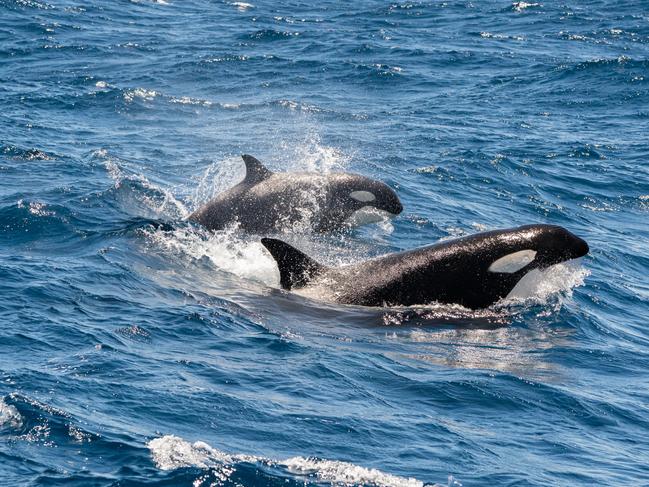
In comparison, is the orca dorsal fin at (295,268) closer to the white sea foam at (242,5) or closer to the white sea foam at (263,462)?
the white sea foam at (263,462)

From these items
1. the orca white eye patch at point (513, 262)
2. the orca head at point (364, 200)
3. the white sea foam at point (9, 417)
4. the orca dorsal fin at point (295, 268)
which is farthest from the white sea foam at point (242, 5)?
the white sea foam at point (9, 417)

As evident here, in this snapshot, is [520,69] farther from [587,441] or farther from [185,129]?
[587,441]

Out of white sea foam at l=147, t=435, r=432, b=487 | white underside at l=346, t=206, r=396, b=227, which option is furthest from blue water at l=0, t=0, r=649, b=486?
white underside at l=346, t=206, r=396, b=227

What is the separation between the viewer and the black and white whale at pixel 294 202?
17797 millimetres

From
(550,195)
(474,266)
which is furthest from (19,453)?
(550,195)

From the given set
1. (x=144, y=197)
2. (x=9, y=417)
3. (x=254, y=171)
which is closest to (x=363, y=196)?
(x=254, y=171)

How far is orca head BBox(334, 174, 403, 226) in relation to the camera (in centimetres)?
1858

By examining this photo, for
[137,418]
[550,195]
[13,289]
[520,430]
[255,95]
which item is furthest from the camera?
[255,95]

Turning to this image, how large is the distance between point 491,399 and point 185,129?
48.8ft

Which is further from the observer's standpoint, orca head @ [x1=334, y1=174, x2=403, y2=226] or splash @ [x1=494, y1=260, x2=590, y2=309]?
orca head @ [x1=334, y1=174, x2=403, y2=226]

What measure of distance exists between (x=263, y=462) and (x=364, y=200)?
9718 millimetres

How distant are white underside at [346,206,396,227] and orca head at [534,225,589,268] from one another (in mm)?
4650

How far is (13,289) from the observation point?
44.7 feet

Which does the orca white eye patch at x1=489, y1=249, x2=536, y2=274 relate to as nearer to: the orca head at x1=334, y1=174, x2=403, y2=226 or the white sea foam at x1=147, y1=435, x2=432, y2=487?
the orca head at x1=334, y1=174, x2=403, y2=226
